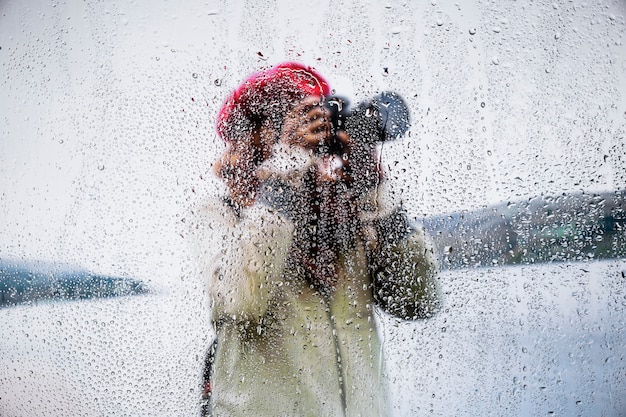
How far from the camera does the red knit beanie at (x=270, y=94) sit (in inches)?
26.2

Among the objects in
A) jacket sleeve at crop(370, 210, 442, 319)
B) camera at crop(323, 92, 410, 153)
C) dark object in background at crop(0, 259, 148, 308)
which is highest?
camera at crop(323, 92, 410, 153)

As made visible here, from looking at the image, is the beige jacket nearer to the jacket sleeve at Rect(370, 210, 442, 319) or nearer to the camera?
the jacket sleeve at Rect(370, 210, 442, 319)

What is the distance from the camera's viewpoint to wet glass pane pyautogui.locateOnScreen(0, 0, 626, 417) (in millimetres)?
660

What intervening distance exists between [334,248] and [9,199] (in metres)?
0.45

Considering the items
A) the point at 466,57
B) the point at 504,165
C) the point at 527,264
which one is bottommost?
the point at 527,264

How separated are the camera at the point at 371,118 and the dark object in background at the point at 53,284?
1.01 ft

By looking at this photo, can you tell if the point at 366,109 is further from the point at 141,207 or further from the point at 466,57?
the point at 141,207

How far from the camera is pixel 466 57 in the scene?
676mm

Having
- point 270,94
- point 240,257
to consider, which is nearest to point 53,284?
point 240,257

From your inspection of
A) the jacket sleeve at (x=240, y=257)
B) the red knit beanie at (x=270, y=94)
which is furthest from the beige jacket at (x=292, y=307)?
the red knit beanie at (x=270, y=94)

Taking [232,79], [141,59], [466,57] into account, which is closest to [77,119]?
[141,59]

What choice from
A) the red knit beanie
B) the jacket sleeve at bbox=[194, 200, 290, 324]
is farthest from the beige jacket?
the red knit beanie

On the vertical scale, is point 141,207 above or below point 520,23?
below

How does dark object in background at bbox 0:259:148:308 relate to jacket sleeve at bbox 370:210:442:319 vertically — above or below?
below
